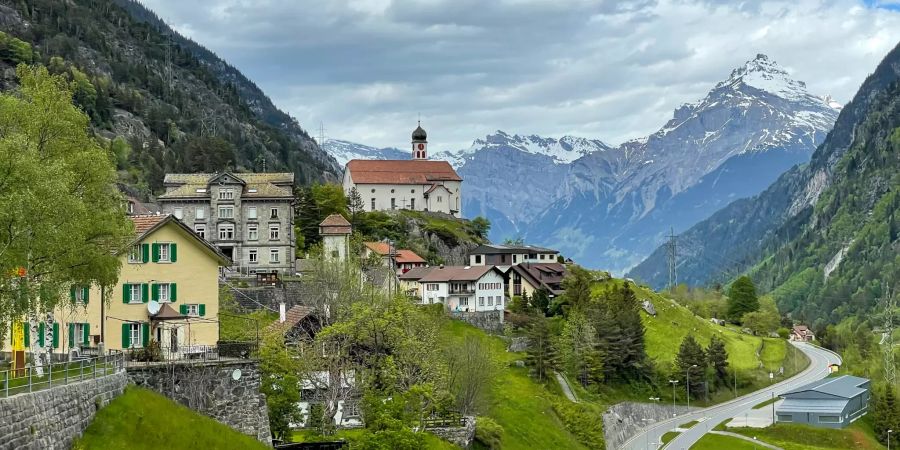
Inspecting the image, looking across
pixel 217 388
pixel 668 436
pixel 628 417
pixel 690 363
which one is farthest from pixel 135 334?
pixel 690 363

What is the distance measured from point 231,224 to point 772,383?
89.2 meters

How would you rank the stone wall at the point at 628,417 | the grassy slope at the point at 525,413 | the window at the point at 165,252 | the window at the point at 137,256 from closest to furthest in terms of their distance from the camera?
the window at the point at 137,256 < the window at the point at 165,252 < the grassy slope at the point at 525,413 < the stone wall at the point at 628,417

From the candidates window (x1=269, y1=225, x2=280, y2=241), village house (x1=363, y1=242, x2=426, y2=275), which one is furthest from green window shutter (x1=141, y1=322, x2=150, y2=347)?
village house (x1=363, y1=242, x2=426, y2=275)

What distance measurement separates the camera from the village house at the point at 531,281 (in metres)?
154

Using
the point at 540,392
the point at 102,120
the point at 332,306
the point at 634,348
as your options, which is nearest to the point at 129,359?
the point at 332,306

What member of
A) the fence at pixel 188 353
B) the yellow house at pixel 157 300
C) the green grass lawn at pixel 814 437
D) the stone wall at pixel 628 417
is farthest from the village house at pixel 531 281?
the fence at pixel 188 353

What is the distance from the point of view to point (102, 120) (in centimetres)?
19725

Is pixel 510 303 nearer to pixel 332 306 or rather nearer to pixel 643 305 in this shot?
pixel 643 305

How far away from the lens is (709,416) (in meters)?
143

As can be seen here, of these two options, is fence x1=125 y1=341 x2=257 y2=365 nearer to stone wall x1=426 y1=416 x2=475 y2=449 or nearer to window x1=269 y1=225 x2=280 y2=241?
stone wall x1=426 y1=416 x2=475 y2=449

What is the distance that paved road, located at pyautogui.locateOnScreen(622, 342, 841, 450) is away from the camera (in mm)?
125625

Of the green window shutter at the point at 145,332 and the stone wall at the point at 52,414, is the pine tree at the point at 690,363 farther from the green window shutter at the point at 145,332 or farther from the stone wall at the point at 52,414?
the stone wall at the point at 52,414

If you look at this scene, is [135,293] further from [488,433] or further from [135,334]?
[488,433]

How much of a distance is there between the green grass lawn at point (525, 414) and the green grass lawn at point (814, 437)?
31.5 meters
